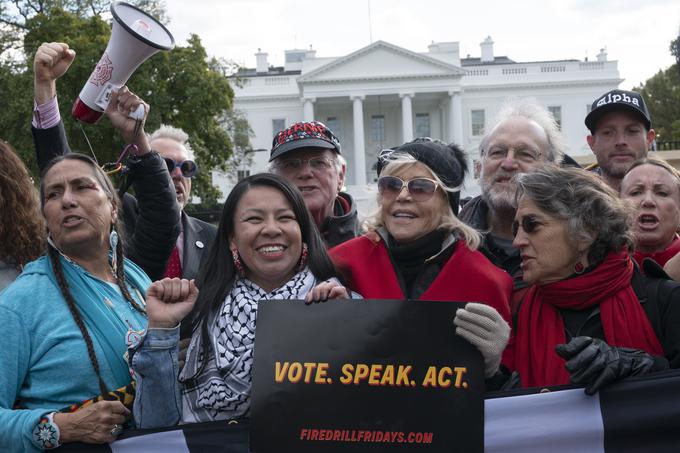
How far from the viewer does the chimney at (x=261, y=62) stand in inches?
3116

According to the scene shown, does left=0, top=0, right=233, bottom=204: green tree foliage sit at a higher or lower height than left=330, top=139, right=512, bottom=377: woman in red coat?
higher

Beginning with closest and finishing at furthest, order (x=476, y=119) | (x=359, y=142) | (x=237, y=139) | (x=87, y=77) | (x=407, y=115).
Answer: (x=87, y=77) → (x=237, y=139) → (x=359, y=142) → (x=407, y=115) → (x=476, y=119)

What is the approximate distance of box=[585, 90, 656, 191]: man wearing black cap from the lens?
514 cm

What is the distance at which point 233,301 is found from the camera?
2953 millimetres

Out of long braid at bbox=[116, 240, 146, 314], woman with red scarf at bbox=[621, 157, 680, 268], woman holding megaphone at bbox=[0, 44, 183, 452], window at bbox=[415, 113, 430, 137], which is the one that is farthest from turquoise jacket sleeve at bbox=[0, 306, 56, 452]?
window at bbox=[415, 113, 430, 137]

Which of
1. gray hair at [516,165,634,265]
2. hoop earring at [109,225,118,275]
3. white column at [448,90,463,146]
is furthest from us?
white column at [448,90,463,146]

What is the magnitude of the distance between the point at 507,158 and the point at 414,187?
3.23ft

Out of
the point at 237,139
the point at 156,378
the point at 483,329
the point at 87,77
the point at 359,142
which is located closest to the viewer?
the point at 483,329

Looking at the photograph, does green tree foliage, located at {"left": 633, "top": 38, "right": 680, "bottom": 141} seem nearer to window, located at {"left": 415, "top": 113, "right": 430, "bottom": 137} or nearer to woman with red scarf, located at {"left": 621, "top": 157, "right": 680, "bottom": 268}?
window, located at {"left": 415, "top": 113, "right": 430, "bottom": 137}

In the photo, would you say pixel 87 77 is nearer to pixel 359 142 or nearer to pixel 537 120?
pixel 537 120

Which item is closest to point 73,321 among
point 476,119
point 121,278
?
point 121,278

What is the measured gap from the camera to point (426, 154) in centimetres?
346

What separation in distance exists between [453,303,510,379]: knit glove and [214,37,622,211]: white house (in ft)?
208

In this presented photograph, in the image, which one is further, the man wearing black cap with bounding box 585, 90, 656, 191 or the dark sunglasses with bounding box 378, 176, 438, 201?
the man wearing black cap with bounding box 585, 90, 656, 191
